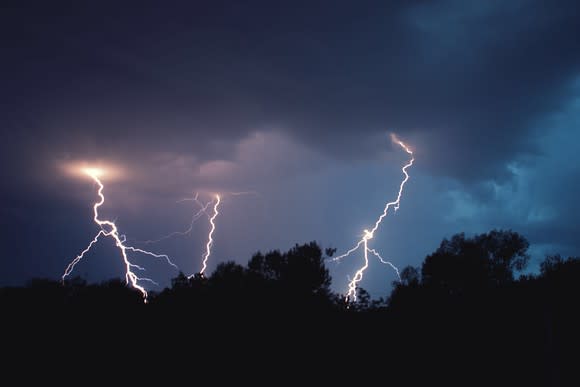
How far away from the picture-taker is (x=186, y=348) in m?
8.45

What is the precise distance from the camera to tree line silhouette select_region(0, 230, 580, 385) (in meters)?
7.11

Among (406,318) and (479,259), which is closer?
(406,318)

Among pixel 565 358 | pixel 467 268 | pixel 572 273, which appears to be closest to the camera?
pixel 565 358

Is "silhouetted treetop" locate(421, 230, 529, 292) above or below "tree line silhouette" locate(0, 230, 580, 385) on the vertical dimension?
above

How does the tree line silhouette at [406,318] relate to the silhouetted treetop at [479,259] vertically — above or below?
below

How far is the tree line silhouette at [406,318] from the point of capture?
7113 millimetres

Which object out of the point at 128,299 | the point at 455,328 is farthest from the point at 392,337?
the point at 128,299

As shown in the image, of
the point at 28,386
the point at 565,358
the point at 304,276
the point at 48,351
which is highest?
the point at 304,276

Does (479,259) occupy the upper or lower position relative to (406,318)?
upper

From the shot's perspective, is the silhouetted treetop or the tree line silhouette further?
the silhouetted treetop

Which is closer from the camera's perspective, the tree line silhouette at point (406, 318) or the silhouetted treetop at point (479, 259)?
the tree line silhouette at point (406, 318)

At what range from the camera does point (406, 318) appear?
8766 mm

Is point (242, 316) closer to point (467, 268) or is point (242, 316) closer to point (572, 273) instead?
point (572, 273)

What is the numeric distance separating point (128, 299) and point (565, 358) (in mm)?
9389
